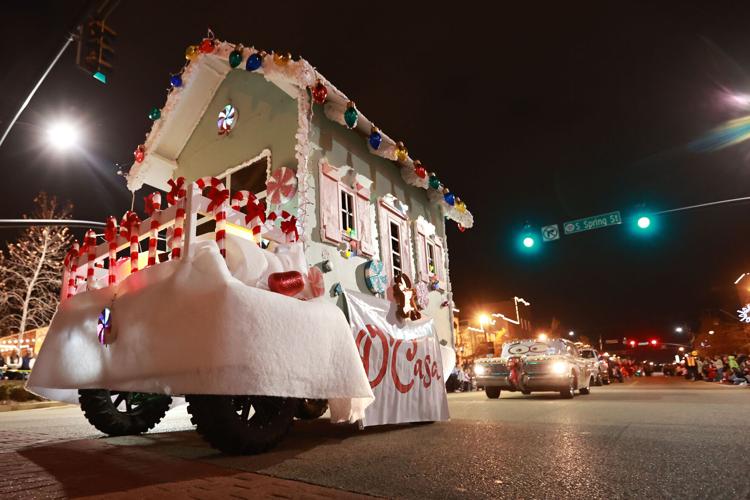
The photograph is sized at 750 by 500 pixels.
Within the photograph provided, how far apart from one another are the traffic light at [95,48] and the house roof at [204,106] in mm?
1226

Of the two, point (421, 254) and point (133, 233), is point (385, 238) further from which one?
point (133, 233)

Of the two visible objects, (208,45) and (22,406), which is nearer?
(208,45)

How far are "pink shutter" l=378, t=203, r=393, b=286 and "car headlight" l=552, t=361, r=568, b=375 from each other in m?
6.54

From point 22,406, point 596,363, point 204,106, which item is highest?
point 204,106

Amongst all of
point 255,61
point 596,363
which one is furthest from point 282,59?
point 596,363

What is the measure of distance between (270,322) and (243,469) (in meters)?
1.12

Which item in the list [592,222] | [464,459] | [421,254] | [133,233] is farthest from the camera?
[592,222]

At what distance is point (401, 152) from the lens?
931 centimetres

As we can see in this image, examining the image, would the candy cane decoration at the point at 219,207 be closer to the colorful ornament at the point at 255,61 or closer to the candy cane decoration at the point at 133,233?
the candy cane decoration at the point at 133,233

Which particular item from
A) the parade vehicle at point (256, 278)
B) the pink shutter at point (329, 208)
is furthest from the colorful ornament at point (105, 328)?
the pink shutter at point (329, 208)

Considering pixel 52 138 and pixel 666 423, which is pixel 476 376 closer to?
pixel 666 423

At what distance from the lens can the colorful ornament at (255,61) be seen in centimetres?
734

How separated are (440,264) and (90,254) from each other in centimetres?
804

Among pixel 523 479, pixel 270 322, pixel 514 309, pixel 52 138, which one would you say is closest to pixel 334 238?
pixel 270 322
